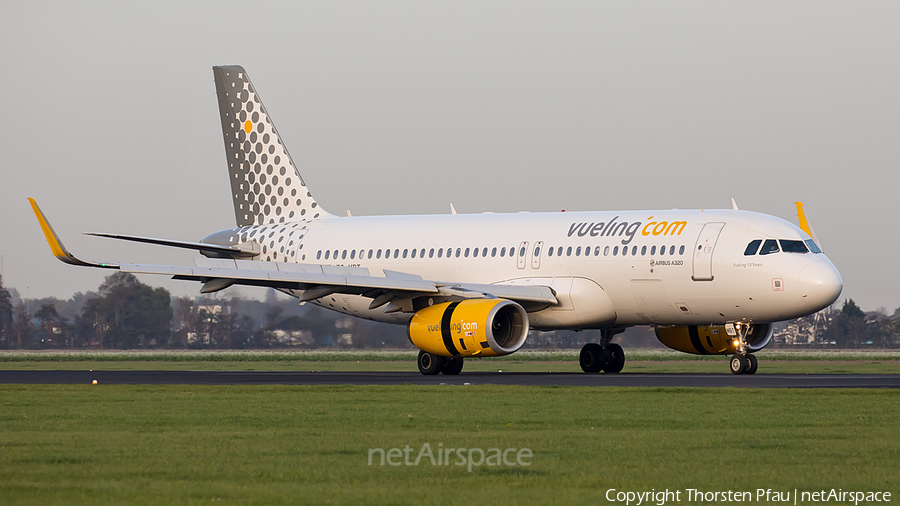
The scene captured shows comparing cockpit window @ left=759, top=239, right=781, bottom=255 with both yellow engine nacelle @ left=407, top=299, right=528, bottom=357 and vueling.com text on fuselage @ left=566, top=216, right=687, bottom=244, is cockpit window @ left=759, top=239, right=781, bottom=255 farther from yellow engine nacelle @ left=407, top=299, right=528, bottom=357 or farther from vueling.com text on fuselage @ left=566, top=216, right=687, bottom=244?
yellow engine nacelle @ left=407, top=299, right=528, bottom=357

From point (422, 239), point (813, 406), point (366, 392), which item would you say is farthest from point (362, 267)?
point (813, 406)

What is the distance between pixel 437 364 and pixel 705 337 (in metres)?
7.34

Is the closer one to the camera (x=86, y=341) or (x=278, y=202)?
(x=278, y=202)

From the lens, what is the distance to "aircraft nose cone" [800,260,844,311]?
27969 millimetres

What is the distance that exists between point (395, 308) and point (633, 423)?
1715 cm

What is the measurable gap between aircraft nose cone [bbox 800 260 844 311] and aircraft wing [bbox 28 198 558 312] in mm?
6137

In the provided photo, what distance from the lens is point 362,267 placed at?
120 feet

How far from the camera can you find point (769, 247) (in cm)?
2866

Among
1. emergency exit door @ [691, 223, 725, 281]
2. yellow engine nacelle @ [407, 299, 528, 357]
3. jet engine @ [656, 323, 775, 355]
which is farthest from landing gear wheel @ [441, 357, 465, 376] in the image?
emergency exit door @ [691, 223, 725, 281]

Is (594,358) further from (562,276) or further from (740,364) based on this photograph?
(740,364)

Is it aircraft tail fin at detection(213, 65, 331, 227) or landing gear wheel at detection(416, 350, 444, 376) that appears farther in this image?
aircraft tail fin at detection(213, 65, 331, 227)

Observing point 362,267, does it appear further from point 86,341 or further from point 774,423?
point 86,341

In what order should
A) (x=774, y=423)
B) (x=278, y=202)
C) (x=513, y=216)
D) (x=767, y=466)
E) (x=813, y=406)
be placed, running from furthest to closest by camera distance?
(x=278, y=202) < (x=513, y=216) < (x=813, y=406) < (x=774, y=423) < (x=767, y=466)

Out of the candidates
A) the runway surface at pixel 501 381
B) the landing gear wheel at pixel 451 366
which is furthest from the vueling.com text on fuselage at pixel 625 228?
the landing gear wheel at pixel 451 366
